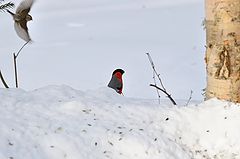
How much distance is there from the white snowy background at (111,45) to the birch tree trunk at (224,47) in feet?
14.3

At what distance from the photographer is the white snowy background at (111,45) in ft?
30.3

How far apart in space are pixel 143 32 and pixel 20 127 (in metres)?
12.0

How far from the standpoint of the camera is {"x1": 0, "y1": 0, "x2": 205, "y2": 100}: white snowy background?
9.25 m

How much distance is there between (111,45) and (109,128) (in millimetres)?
10158

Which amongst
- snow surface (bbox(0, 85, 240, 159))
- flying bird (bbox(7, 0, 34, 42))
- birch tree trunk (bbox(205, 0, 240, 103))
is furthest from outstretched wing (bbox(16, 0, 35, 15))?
birch tree trunk (bbox(205, 0, 240, 103))

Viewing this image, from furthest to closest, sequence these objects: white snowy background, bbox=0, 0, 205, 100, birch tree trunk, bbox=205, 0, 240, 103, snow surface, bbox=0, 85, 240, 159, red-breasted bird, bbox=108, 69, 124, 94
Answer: white snowy background, bbox=0, 0, 205, 100 < red-breasted bird, bbox=108, 69, 124, 94 < birch tree trunk, bbox=205, 0, 240, 103 < snow surface, bbox=0, 85, 240, 159

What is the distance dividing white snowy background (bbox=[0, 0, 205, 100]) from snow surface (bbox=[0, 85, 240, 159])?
453cm

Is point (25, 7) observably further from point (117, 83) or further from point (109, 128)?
point (117, 83)

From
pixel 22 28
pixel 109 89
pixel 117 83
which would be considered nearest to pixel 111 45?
pixel 117 83

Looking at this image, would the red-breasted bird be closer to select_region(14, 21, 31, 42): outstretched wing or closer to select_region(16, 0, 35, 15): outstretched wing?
select_region(14, 21, 31, 42): outstretched wing

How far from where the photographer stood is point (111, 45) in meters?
13.0

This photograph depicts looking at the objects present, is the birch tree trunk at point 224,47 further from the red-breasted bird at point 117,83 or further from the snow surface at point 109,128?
the red-breasted bird at point 117,83

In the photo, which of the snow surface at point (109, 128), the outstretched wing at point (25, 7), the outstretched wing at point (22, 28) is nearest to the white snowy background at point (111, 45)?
the outstretched wing at point (22, 28)

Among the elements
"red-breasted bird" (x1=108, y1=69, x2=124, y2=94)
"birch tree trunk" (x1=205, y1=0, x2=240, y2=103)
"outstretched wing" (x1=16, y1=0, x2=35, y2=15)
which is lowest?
"red-breasted bird" (x1=108, y1=69, x2=124, y2=94)
